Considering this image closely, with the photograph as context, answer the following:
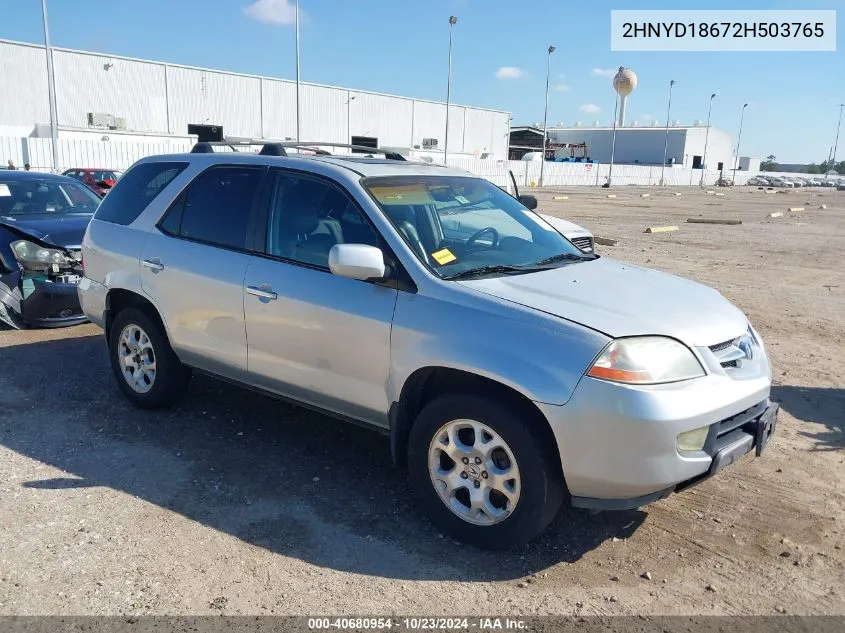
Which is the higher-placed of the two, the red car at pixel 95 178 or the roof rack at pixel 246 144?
the roof rack at pixel 246 144

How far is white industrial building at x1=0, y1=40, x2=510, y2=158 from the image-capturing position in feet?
135

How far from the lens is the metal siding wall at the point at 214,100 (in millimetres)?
48406

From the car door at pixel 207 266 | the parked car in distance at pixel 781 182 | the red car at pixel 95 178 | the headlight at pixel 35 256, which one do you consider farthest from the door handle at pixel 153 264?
the parked car in distance at pixel 781 182

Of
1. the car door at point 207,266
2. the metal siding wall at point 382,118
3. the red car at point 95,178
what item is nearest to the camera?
the car door at point 207,266

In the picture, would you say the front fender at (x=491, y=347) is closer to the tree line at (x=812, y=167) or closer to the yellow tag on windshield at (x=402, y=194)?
the yellow tag on windshield at (x=402, y=194)

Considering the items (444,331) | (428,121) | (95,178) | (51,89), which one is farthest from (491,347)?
(428,121)

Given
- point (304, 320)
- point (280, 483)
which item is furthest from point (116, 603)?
point (304, 320)

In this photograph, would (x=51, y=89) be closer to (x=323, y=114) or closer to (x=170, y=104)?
(x=170, y=104)

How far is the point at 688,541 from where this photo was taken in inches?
142

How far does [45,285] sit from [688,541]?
21.8ft

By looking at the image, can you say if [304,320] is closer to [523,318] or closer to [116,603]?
[523,318]

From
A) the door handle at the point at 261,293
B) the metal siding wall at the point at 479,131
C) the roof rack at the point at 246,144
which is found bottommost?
the door handle at the point at 261,293

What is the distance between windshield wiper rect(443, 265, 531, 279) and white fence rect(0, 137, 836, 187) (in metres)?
11.5

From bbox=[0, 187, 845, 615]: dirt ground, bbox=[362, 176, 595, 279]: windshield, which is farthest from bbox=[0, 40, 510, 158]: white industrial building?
bbox=[362, 176, 595, 279]: windshield
